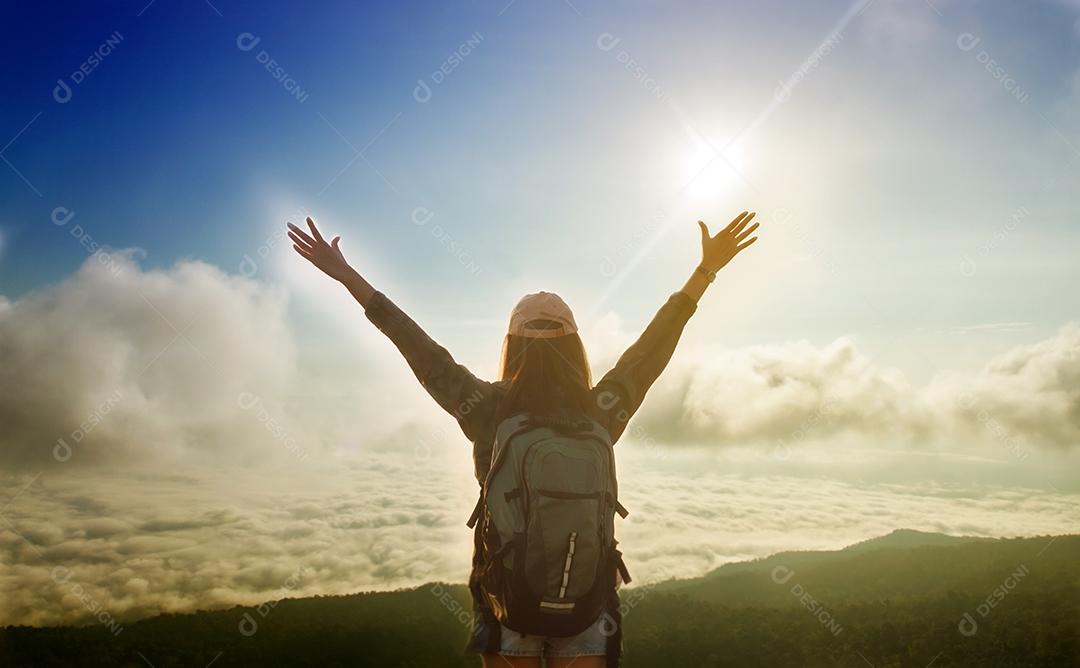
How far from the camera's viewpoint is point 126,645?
333ft

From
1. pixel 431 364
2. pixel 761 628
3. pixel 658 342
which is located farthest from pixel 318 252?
pixel 761 628

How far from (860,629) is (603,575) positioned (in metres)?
107

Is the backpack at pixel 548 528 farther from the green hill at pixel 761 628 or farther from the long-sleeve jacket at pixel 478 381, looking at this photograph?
the green hill at pixel 761 628

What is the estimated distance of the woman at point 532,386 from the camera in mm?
4117

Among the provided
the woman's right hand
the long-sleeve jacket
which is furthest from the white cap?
the woman's right hand

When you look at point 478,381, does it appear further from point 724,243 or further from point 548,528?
point 724,243

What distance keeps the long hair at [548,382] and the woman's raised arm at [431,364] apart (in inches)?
8.7

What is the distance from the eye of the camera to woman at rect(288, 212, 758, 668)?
4117mm

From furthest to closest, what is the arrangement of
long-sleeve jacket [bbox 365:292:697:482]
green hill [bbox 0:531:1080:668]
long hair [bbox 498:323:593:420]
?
green hill [bbox 0:531:1080:668]
long-sleeve jacket [bbox 365:292:697:482]
long hair [bbox 498:323:593:420]

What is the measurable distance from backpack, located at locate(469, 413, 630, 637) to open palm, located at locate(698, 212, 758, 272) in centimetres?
223

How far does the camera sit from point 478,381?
463cm

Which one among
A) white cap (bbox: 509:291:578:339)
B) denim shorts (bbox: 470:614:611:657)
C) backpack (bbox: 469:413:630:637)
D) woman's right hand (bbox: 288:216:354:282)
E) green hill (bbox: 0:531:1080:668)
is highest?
woman's right hand (bbox: 288:216:354:282)

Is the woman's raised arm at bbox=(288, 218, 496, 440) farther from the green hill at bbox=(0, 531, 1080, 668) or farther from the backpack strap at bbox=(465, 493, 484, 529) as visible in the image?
the green hill at bbox=(0, 531, 1080, 668)

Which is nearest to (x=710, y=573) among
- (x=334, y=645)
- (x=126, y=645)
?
(x=334, y=645)
